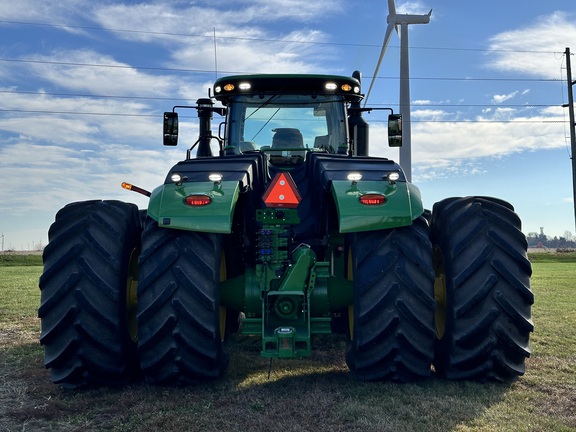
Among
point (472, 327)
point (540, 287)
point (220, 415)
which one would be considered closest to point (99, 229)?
point (220, 415)

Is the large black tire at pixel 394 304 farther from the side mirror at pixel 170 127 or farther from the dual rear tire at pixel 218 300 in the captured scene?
the side mirror at pixel 170 127

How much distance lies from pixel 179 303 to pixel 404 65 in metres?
23.2

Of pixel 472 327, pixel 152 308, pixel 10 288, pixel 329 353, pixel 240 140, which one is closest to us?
pixel 152 308

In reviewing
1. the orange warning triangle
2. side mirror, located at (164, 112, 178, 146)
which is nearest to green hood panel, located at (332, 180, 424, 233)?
the orange warning triangle

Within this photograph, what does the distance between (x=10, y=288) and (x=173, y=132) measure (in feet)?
35.6

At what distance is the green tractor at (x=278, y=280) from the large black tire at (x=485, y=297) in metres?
0.01

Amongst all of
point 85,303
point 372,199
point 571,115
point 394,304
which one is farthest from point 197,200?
point 571,115

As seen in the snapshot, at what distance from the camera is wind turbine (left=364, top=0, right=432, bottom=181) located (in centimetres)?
2334

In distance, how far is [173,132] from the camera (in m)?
7.42

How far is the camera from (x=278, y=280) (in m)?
4.96

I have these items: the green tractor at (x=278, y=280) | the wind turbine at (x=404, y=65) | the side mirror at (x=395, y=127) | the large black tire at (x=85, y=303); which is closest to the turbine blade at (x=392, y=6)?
the wind turbine at (x=404, y=65)

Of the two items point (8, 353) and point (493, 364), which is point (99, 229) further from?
point (493, 364)

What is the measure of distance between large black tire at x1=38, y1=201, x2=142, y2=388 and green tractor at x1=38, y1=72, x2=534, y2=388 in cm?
1

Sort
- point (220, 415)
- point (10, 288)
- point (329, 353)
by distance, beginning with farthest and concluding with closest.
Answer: point (10, 288), point (329, 353), point (220, 415)
